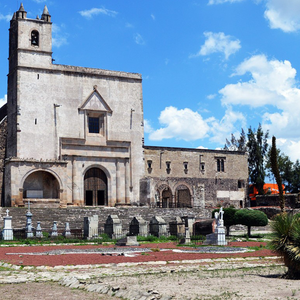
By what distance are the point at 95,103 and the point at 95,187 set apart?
7344 mm

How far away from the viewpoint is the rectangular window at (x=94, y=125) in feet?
153

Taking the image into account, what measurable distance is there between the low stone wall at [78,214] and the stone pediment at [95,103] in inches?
364

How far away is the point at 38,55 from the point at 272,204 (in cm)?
2709

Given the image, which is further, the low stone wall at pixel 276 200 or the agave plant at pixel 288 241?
the low stone wall at pixel 276 200

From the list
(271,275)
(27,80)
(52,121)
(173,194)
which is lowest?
(271,275)

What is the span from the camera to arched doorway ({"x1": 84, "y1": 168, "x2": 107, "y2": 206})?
4538cm

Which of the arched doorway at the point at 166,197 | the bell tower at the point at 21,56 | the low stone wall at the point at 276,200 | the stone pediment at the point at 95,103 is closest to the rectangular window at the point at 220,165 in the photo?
the low stone wall at the point at 276,200

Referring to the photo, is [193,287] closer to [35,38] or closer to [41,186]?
[41,186]

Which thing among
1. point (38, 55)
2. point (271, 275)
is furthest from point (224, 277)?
point (38, 55)

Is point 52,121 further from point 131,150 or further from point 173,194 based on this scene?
point 173,194

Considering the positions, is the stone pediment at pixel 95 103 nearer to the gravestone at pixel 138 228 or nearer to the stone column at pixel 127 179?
the stone column at pixel 127 179

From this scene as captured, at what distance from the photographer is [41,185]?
142ft

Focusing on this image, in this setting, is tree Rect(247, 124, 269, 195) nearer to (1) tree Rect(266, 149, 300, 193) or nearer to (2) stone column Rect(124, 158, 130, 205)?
(1) tree Rect(266, 149, 300, 193)

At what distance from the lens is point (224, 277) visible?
13492mm
